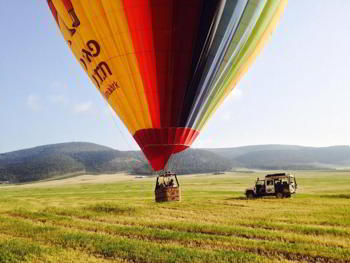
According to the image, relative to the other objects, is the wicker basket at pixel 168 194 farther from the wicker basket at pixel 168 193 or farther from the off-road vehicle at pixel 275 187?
the off-road vehicle at pixel 275 187

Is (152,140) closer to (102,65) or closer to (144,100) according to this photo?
(144,100)

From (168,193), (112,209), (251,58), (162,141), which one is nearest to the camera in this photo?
(162,141)

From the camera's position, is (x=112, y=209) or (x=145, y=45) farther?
(x=112, y=209)

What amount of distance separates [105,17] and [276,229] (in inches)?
489

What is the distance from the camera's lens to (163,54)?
17875mm

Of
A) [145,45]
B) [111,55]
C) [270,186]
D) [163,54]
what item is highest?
[145,45]

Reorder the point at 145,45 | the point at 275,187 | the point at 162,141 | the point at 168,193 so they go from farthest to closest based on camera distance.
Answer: the point at 275,187 < the point at 168,193 < the point at 162,141 < the point at 145,45

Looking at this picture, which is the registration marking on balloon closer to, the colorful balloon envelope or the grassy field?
the colorful balloon envelope

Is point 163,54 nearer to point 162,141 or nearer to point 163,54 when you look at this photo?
point 163,54

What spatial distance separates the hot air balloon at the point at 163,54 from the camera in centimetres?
1745

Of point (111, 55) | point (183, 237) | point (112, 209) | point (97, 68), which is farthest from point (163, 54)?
point (112, 209)

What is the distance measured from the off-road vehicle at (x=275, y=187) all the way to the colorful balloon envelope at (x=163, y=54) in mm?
16345

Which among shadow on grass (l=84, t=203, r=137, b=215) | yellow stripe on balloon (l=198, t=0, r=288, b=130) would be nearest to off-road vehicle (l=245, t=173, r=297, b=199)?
shadow on grass (l=84, t=203, r=137, b=215)

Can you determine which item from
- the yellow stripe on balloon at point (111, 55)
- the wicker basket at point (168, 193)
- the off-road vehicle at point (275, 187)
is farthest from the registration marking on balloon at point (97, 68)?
the off-road vehicle at point (275, 187)
